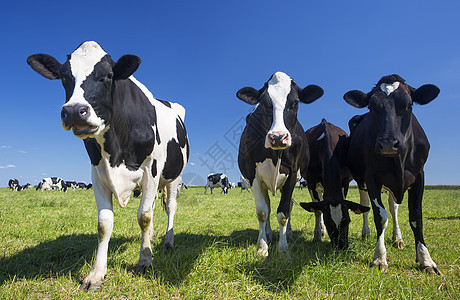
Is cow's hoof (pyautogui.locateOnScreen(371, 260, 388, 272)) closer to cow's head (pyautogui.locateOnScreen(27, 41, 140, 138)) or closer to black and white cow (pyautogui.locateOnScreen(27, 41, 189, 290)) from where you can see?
black and white cow (pyautogui.locateOnScreen(27, 41, 189, 290))

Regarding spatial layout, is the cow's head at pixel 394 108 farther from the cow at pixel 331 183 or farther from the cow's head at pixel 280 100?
the cow at pixel 331 183

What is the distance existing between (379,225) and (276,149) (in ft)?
6.34

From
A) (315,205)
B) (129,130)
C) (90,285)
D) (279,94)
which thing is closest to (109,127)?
(129,130)

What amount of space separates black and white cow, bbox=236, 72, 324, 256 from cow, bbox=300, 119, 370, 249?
52 centimetres

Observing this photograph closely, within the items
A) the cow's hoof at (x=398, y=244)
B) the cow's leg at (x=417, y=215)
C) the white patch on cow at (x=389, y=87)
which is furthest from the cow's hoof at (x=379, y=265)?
A: the white patch on cow at (x=389, y=87)

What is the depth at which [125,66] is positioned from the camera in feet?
11.6

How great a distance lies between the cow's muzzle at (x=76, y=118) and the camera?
2.88 meters

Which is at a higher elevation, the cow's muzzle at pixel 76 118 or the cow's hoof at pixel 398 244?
the cow's muzzle at pixel 76 118

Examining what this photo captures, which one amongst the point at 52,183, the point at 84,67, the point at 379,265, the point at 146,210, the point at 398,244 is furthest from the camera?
the point at 52,183

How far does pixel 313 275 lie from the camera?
10.9 feet

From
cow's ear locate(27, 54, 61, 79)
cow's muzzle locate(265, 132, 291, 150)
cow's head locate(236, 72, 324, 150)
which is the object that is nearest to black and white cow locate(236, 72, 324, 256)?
cow's head locate(236, 72, 324, 150)

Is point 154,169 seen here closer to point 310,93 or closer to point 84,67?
point 84,67

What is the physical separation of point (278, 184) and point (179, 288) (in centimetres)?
239

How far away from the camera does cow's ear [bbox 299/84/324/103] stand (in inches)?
187
